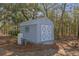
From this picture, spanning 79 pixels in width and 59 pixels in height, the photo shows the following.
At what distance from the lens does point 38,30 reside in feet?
4.79

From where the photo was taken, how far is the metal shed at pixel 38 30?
4.75 feet

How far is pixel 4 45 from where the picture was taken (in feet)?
4.78

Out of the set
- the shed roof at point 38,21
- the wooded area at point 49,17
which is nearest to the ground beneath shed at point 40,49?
the wooded area at point 49,17

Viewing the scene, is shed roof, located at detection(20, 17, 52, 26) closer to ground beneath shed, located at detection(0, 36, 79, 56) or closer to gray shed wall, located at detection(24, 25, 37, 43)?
gray shed wall, located at detection(24, 25, 37, 43)

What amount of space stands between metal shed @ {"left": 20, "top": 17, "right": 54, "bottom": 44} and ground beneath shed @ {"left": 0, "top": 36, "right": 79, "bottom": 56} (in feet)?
0.21

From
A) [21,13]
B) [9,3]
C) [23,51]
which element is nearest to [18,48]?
[23,51]

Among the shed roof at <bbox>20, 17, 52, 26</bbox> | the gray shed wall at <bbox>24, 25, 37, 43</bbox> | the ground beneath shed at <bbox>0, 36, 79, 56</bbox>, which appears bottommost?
the ground beneath shed at <bbox>0, 36, 79, 56</bbox>

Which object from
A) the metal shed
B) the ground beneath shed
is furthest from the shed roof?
the ground beneath shed

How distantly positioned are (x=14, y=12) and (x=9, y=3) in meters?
0.11

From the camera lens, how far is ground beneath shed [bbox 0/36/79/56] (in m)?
1.46

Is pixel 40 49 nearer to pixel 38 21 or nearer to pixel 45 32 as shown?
pixel 45 32

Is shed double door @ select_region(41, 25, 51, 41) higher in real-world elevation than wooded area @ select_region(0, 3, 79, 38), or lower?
lower

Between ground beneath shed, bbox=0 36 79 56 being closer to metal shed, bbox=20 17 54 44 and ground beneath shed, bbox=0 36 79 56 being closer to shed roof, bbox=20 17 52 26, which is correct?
metal shed, bbox=20 17 54 44

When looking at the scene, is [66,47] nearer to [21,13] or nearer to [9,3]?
[21,13]
